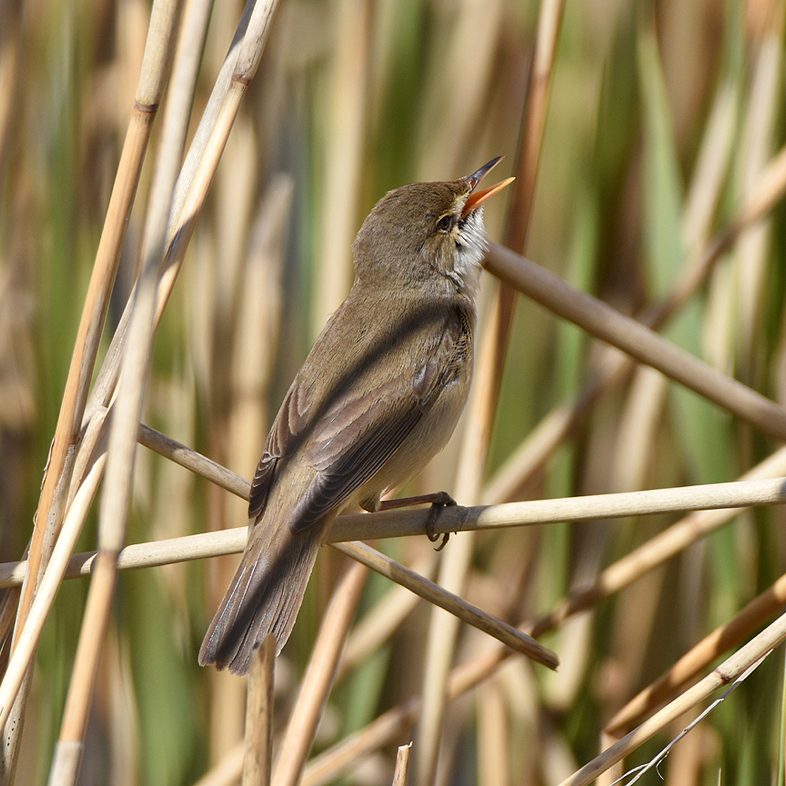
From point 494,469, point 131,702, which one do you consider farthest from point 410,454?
point 131,702

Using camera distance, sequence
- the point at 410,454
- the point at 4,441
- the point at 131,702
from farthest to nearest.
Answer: the point at 4,441, the point at 131,702, the point at 410,454

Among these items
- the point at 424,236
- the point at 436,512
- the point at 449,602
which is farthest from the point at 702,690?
the point at 424,236

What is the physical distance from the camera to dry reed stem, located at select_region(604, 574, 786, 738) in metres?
1.99

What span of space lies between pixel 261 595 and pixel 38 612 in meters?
0.45

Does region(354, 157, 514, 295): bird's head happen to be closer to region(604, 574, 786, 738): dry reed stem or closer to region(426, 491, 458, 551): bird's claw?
region(426, 491, 458, 551): bird's claw

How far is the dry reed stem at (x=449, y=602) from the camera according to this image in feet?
5.91

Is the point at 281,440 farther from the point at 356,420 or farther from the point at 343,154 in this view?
the point at 343,154

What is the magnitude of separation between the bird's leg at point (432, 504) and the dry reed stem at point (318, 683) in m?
0.18

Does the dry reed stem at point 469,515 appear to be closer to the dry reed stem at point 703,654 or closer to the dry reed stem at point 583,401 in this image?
the dry reed stem at point 703,654

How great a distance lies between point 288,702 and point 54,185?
50.8 inches

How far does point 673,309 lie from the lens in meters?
2.40

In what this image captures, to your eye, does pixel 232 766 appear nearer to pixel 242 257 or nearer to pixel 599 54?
pixel 242 257

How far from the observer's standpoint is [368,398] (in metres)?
2.16

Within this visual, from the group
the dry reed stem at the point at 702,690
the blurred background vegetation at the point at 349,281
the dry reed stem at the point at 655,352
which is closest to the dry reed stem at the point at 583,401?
the blurred background vegetation at the point at 349,281
